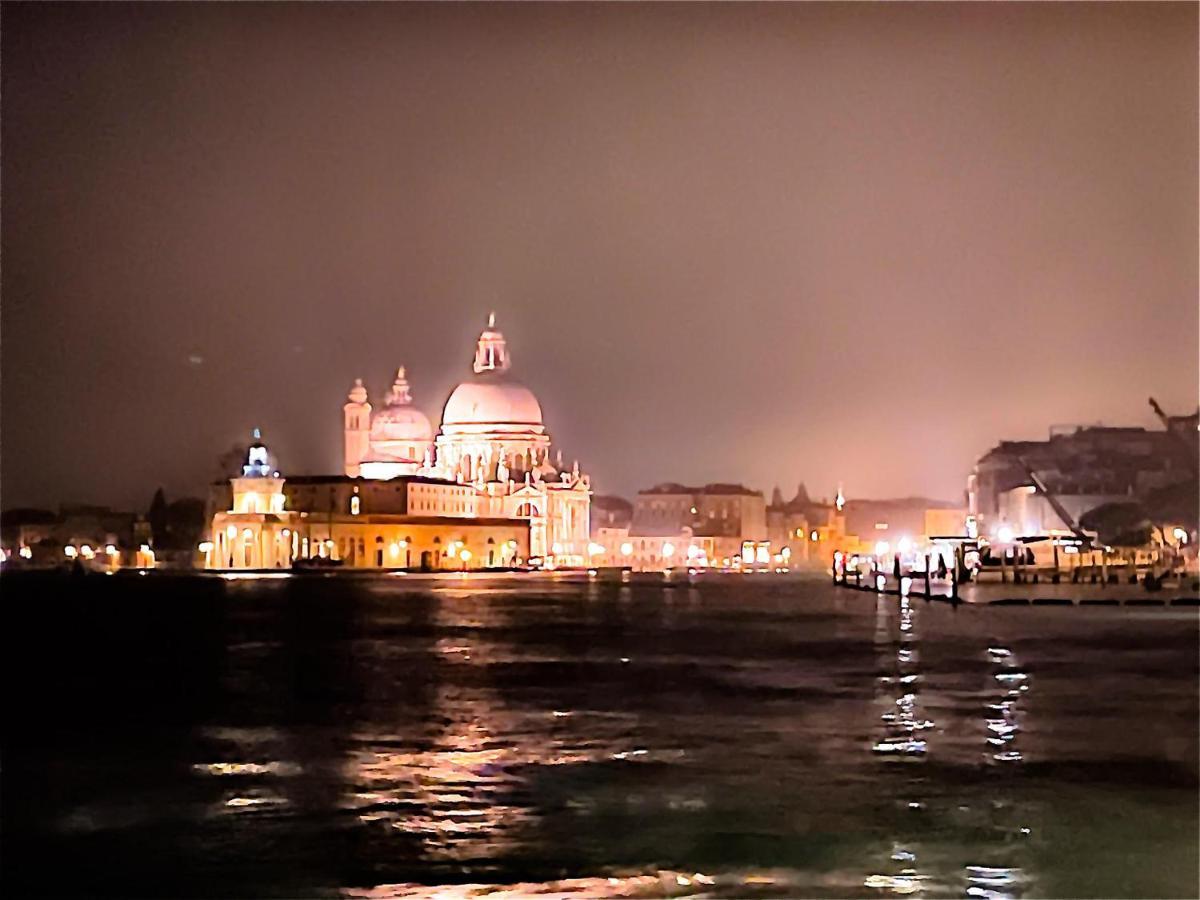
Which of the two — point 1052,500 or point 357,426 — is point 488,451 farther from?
point 1052,500

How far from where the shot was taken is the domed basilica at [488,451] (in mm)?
60844

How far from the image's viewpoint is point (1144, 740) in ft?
31.2

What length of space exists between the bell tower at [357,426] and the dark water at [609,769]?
152 feet

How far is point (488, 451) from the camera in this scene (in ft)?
201

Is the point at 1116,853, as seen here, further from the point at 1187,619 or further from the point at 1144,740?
the point at 1187,619

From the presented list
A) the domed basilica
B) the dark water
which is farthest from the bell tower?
the dark water

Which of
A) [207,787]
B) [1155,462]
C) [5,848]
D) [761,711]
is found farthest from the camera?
[1155,462]

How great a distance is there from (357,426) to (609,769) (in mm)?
56196

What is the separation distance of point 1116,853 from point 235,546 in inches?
2017

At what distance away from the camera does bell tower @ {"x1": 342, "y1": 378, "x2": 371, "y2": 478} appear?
63625mm

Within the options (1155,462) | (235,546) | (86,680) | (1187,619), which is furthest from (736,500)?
(86,680)

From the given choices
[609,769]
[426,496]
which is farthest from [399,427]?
[609,769]

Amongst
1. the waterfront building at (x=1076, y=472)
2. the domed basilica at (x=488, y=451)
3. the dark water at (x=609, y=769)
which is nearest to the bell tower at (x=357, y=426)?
the domed basilica at (x=488, y=451)

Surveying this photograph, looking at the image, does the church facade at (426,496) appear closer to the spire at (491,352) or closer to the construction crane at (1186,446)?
the spire at (491,352)
